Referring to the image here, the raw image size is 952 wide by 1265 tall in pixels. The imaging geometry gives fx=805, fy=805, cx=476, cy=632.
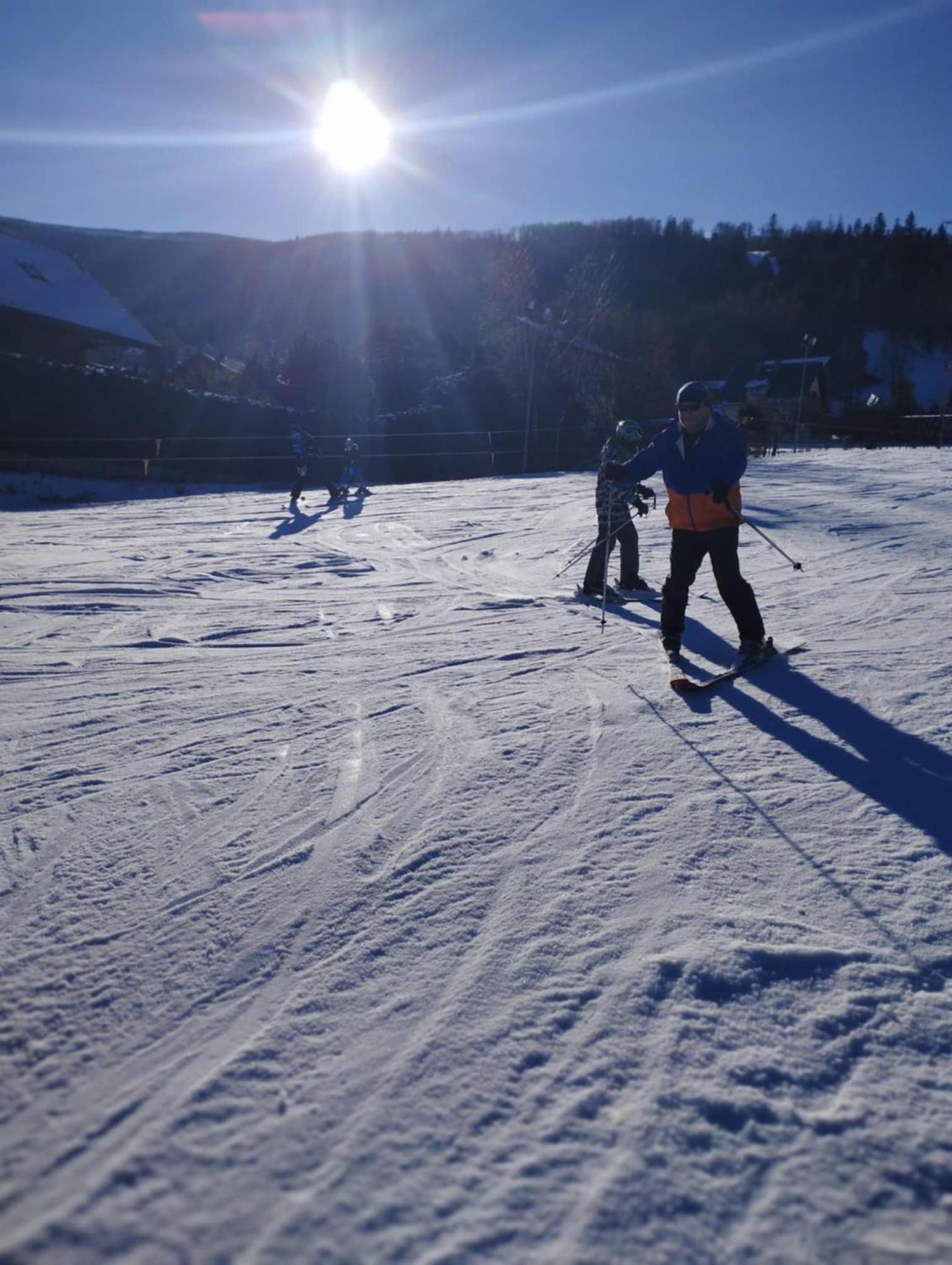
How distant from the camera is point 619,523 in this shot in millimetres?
7617

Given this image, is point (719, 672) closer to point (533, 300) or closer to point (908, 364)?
point (533, 300)

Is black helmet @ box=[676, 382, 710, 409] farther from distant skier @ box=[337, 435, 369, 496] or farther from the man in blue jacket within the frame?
distant skier @ box=[337, 435, 369, 496]

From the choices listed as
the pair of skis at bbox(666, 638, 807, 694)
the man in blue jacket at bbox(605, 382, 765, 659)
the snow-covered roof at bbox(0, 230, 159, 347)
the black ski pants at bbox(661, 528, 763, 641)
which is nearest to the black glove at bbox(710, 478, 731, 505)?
A: the man in blue jacket at bbox(605, 382, 765, 659)

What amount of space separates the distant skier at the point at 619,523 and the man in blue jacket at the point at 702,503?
1882mm

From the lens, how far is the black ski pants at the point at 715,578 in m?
4.88

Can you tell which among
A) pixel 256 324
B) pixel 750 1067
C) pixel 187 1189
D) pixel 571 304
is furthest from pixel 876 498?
pixel 256 324

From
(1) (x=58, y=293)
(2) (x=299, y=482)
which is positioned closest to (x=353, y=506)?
(2) (x=299, y=482)

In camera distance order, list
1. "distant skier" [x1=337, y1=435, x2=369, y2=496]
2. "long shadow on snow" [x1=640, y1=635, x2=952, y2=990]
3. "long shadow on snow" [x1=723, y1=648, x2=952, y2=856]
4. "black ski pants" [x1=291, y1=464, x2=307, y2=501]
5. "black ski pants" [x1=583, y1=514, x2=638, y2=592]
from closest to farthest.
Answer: "long shadow on snow" [x1=640, y1=635, x2=952, y2=990] < "long shadow on snow" [x1=723, y1=648, x2=952, y2=856] < "black ski pants" [x1=583, y1=514, x2=638, y2=592] < "black ski pants" [x1=291, y1=464, x2=307, y2=501] < "distant skier" [x1=337, y1=435, x2=369, y2=496]

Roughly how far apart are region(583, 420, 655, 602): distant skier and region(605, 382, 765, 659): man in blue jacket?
6.17 ft

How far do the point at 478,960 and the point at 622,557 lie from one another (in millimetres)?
5830

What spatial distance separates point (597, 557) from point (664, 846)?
4804mm

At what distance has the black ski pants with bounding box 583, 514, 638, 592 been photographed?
7445 mm

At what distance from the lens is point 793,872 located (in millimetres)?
2703

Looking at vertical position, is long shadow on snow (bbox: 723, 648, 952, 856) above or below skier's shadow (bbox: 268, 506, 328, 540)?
below
